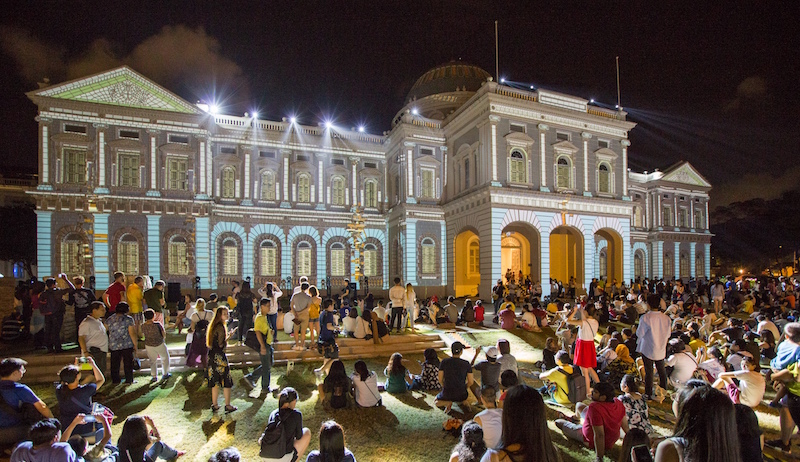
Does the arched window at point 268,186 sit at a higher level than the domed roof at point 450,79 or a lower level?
lower

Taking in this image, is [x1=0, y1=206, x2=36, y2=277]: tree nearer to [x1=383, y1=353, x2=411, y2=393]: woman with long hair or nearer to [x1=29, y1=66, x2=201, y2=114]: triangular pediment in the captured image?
[x1=29, y1=66, x2=201, y2=114]: triangular pediment

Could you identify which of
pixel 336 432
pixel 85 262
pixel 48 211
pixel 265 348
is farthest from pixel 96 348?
pixel 48 211

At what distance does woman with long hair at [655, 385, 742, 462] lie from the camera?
8.87 feet

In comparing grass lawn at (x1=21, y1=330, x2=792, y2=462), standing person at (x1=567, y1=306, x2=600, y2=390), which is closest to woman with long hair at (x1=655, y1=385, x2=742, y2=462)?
grass lawn at (x1=21, y1=330, x2=792, y2=462)

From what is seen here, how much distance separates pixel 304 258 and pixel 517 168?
1554 centimetres

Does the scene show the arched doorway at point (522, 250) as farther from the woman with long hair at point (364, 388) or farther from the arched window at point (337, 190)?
the woman with long hair at point (364, 388)

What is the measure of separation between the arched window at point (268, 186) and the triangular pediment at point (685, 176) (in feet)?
111

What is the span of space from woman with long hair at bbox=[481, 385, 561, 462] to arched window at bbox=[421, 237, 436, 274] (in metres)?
26.0

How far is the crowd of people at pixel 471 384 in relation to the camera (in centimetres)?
289

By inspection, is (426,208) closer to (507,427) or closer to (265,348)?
(265,348)

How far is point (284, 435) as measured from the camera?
5.04 m

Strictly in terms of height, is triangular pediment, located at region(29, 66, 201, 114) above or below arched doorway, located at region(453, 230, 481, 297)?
above

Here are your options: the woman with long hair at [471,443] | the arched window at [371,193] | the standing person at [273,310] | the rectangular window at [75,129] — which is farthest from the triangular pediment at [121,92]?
the woman with long hair at [471,443]

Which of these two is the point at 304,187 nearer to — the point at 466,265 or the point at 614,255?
Answer: the point at 466,265
